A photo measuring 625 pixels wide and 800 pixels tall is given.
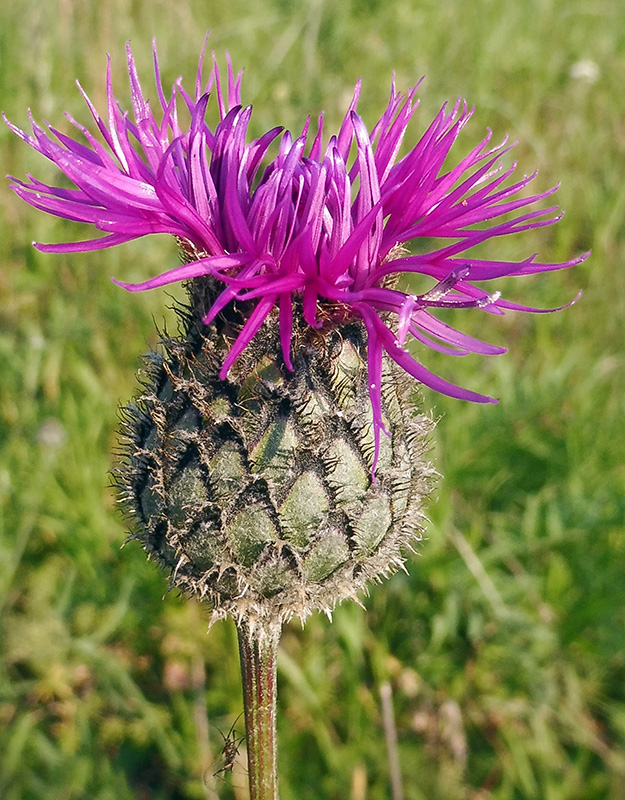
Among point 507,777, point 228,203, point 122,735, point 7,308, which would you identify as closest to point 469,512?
point 507,777

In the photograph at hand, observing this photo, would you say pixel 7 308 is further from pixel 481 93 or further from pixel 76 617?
pixel 481 93

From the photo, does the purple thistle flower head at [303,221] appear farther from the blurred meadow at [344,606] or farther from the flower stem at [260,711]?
the blurred meadow at [344,606]

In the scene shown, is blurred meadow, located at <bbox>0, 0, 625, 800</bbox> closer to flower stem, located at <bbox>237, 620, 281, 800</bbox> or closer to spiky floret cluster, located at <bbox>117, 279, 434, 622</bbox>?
flower stem, located at <bbox>237, 620, 281, 800</bbox>

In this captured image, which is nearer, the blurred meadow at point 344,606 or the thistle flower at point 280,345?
the thistle flower at point 280,345

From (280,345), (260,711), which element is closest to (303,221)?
(280,345)

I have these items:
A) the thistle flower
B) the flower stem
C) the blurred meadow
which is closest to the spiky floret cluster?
the thistle flower

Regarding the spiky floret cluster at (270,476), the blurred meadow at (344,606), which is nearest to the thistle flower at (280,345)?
the spiky floret cluster at (270,476)
